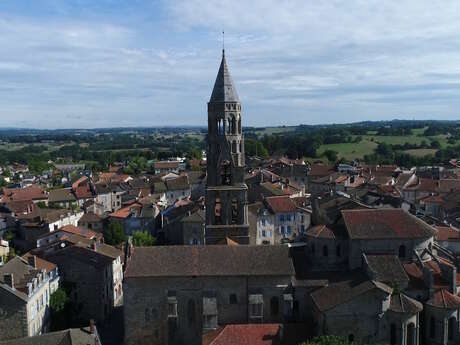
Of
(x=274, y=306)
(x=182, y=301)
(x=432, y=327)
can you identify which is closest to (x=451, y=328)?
(x=432, y=327)

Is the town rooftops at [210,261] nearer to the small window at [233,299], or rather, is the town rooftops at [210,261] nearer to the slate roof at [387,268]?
the small window at [233,299]

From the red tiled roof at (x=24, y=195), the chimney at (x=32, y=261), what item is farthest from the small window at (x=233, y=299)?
the red tiled roof at (x=24, y=195)

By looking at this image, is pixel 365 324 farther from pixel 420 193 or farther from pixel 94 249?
pixel 420 193

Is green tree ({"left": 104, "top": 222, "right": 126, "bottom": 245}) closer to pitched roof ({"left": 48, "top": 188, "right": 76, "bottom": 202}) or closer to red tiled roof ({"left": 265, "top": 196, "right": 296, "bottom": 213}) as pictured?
red tiled roof ({"left": 265, "top": 196, "right": 296, "bottom": 213})

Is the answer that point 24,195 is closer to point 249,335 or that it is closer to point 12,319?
point 12,319

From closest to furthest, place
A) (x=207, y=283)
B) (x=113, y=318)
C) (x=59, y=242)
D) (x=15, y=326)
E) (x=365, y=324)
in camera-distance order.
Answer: (x=365, y=324), (x=207, y=283), (x=15, y=326), (x=113, y=318), (x=59, y=242)

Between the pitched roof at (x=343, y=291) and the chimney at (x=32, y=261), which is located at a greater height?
the pitched roof at (x=343, y=291)

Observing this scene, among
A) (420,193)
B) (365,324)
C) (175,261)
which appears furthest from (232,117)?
(420,193)
